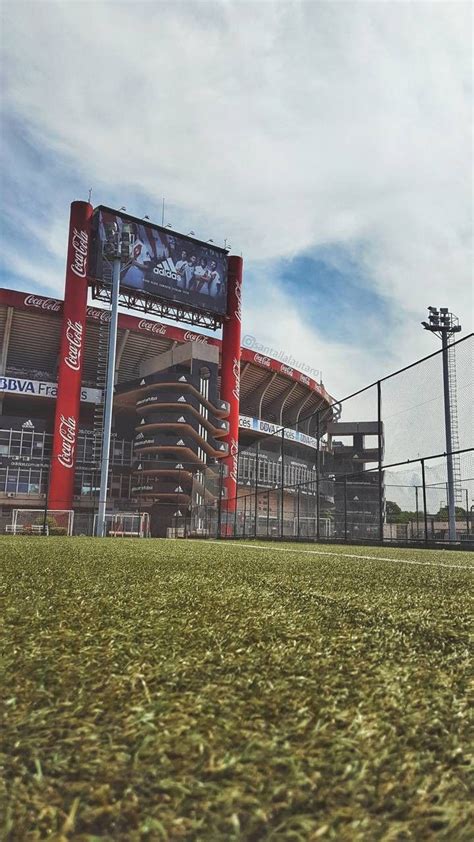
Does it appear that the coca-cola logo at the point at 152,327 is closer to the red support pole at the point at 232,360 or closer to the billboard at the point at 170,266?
the billboard at the point at 170,266

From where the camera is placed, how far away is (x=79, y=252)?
34.7m

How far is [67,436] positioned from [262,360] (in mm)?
18061

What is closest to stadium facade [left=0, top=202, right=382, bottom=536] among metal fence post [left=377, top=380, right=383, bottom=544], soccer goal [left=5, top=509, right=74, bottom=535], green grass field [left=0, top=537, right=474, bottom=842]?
soccer goal [left=5, top=509, right=74, bottom=535]

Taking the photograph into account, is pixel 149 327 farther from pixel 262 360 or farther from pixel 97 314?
pixel 262 360

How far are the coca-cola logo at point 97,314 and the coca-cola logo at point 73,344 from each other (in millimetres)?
3668

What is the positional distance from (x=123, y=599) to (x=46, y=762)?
4.46 feet

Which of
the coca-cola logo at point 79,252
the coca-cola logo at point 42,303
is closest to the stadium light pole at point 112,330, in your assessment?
the coca-cola logo at point 79,252

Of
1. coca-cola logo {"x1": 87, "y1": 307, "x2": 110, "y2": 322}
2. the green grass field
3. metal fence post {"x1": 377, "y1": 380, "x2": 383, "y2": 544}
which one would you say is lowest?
the green grass field

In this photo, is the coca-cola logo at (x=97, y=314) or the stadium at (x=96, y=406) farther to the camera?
the coca-cola logo at (x=97, y=314)

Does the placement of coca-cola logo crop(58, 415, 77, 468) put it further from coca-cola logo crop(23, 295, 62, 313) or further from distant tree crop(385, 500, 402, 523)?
distant tree crop(385, 500, 402, 523)

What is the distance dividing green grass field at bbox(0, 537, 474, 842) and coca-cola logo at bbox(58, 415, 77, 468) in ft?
103

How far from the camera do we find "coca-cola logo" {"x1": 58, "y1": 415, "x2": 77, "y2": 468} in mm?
31647

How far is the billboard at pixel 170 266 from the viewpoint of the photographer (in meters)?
36.8

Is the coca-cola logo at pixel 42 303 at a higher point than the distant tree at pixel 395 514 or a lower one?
higher
